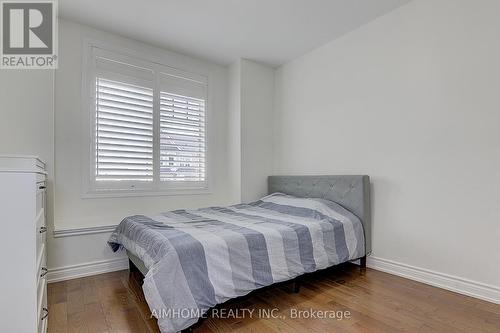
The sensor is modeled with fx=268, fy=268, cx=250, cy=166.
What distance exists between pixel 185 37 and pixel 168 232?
232 centimetres

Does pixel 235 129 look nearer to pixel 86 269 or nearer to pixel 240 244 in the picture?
pixel 240 244

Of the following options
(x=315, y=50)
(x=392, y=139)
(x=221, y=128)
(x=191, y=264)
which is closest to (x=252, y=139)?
(x=221, y=128)

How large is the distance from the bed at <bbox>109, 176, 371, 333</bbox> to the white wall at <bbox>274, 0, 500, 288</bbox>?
32 cm

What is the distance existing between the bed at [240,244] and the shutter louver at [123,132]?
760 mm

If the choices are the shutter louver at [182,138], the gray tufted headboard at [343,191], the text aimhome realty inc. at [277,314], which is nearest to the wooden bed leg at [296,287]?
the text aimhome realty inc. at [277,314]

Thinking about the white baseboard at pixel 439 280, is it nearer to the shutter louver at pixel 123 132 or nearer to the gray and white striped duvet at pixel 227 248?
the gray and white striped duvet at pixel 227 248

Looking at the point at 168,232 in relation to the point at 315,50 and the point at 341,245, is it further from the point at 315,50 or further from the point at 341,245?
the point at 315,50

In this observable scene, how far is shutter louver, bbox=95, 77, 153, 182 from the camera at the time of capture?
2939 millimetres

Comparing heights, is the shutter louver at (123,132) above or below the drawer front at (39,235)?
above

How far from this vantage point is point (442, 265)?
2303 millimetres

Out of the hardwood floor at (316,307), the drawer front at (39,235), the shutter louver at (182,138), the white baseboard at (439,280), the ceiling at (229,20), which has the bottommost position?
the hardwood floor at (316,307)

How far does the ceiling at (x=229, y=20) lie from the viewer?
100 inches

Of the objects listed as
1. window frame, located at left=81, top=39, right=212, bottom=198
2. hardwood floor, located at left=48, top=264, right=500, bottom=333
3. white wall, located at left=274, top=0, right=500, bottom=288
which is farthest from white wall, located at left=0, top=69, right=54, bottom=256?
white wall, located at left=274, top=0, right=500, bottom=288

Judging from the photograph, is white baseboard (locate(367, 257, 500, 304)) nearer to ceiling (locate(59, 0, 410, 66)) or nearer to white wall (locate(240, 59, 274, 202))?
white wall (locate(240, 59, 274, 202))
